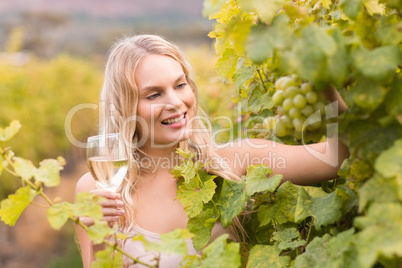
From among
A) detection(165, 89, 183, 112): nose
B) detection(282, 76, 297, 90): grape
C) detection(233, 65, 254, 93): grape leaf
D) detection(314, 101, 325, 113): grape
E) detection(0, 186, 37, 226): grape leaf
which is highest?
detection(282, 76, 297, 90): grape

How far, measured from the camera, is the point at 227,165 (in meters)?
1.99

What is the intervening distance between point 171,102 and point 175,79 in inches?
5.0

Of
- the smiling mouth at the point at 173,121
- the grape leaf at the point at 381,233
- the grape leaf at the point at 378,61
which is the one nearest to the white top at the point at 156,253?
the smiling mouth at the point at 173,121

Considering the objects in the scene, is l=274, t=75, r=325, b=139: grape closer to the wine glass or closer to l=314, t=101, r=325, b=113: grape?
l=314, t=101, r=325, b=113: grape

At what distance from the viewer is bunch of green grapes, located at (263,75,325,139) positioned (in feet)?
3.11

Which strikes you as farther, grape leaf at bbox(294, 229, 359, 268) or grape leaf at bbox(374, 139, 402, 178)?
grape leaf at bbox(294, 229, 359, 268)

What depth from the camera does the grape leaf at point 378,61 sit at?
0.79 m

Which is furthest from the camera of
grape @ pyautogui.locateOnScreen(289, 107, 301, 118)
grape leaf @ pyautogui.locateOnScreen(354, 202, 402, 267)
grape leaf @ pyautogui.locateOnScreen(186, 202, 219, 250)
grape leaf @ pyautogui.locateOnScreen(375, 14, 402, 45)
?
grape leaf @ pyautogui.locateOnScreen(186, 202, 219, 250)

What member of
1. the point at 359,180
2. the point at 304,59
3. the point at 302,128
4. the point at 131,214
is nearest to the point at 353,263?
the point at 359,180

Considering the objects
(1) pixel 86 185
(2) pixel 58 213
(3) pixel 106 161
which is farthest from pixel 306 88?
(1) pixel 86 185

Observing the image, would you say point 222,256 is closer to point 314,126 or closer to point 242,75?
point 314,126

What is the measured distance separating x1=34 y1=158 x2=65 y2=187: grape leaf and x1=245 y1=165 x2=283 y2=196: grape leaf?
608 millimetres

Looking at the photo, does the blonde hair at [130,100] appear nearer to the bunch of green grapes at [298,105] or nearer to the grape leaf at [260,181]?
the grape leaf at [260,181]

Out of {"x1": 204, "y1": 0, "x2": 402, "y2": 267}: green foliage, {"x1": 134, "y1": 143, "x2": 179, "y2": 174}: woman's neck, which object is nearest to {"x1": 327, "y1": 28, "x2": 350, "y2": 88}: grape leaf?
{"x1": 204, "y1": 0, "x2": 402, "y2": 267}: green foliage
